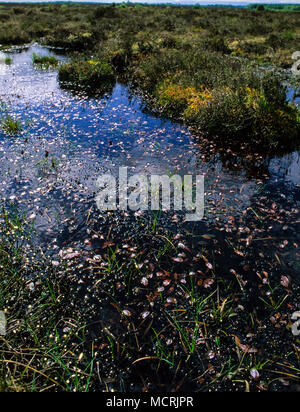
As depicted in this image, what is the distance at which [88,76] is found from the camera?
14828 mm

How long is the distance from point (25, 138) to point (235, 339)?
28.9ft

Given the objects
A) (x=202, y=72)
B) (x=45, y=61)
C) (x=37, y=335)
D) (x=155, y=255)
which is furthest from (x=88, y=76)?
(x=37, y=335)

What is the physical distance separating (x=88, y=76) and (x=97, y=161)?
9.34 meters

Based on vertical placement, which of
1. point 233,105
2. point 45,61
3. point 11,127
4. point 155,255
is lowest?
point 155,255

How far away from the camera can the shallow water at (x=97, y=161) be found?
6.25 meters

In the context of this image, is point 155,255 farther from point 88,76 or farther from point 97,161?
point 88,76

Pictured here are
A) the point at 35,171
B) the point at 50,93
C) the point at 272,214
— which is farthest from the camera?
the point at 50,93

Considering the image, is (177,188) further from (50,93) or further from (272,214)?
(50,93)

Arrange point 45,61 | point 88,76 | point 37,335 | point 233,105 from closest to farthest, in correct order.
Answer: point 37,335
point 233,105
point 88,76
point 45,61

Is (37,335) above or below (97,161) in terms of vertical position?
below

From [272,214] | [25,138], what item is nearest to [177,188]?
[272,214]

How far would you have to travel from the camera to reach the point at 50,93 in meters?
13.1

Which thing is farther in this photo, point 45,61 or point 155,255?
point 45,61

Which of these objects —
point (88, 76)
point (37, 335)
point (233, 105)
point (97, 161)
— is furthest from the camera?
point (88, 76)
